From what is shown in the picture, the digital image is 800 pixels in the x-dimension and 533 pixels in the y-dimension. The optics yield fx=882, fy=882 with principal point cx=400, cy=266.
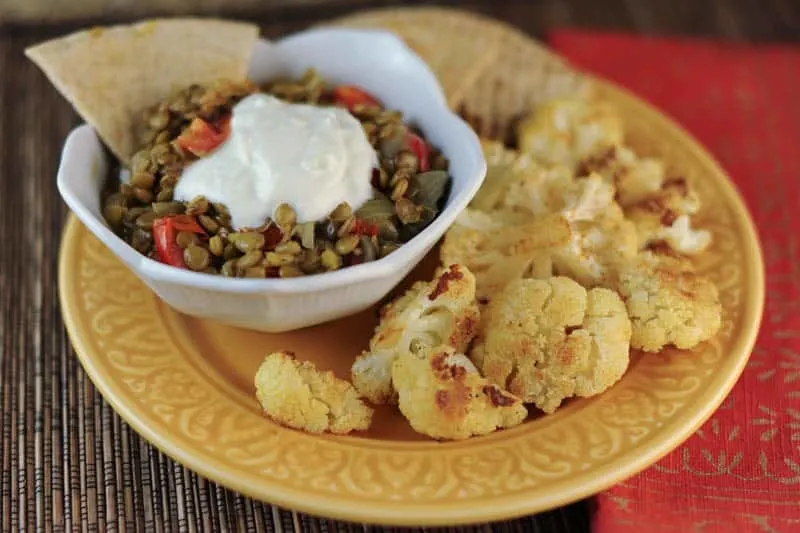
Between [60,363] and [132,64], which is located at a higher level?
[132,64]

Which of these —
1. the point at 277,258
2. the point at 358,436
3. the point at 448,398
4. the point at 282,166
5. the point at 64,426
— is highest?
the point at 282,166

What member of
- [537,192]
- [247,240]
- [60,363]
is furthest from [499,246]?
[60,363]

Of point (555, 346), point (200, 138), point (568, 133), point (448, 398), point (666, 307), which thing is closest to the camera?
point (448, 398)

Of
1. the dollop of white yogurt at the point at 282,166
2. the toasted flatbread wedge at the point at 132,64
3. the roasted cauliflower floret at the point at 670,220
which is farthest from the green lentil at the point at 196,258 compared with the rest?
the roasted cauliflower floret at the point at 670,220

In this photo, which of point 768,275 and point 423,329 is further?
point 768,275

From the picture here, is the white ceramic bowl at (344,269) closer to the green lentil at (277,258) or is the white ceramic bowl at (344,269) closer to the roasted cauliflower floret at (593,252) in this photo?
the green lentil at (277,258)

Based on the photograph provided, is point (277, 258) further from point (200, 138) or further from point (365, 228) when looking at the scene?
point (200, 138)

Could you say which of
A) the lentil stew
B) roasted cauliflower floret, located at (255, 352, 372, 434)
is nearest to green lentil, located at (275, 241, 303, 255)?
the lentil stew
